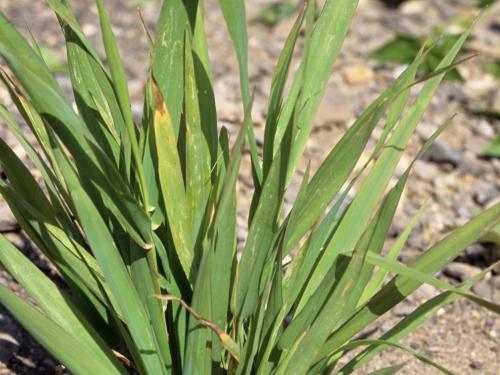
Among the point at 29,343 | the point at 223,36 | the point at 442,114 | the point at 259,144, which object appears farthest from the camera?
the point at 223,36

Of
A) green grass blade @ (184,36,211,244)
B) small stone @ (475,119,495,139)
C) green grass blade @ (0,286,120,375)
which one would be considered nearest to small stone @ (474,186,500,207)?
small stone @ (475,119,495,139)

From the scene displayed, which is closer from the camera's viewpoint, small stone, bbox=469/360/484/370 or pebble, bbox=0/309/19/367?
pebble, bbox=0/309/19/367

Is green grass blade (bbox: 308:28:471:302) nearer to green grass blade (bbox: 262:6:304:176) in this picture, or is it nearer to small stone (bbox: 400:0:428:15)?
green grass blade (bbox: 262:6:304:176)

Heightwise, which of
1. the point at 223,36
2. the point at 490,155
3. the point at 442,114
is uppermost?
the point at 223,36

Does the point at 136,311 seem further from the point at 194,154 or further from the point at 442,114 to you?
the point at 442,114

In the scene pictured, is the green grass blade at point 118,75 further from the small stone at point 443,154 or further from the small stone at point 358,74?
the small stone at point 358,74

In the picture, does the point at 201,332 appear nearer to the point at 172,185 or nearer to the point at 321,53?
the point at 172,185

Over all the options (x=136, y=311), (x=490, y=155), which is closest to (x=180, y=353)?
(x=136, y=311)
